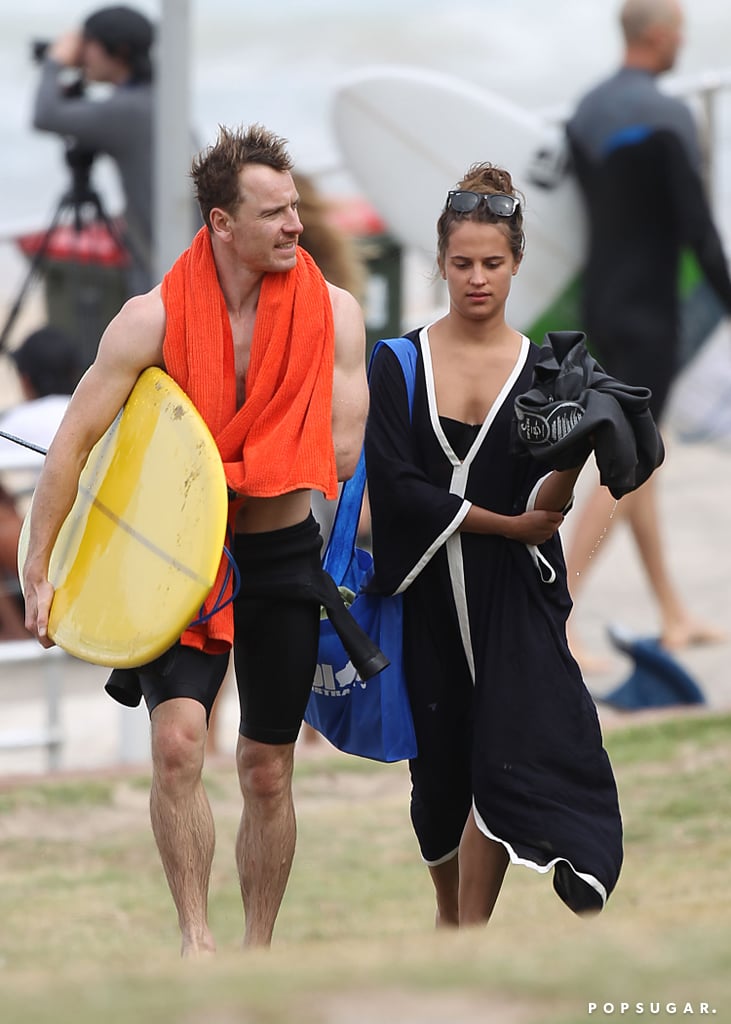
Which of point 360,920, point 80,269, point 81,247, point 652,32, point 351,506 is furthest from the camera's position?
point 81,247

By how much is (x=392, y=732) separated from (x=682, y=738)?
113 inches

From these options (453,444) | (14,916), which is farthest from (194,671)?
(14,916)

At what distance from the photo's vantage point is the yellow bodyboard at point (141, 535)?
358 cm

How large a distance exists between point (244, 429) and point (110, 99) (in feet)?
13.6

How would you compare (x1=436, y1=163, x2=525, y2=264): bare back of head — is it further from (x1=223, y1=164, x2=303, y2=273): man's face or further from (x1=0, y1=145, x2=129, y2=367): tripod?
(x1=0, y1=145, x2=129, y2=367): tripod

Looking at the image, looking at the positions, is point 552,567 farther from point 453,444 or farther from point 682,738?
point 682,738

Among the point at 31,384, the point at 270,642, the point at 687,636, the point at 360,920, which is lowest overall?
the point at 687,636

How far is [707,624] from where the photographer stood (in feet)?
26.4

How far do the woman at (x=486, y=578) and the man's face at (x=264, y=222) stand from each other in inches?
13.2

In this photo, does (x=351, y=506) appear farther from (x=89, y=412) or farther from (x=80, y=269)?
(x=80, y=269)

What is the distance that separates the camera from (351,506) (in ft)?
13.1

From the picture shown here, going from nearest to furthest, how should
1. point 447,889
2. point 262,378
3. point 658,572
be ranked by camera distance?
point 262,378 < point 447,889 < point 658,572

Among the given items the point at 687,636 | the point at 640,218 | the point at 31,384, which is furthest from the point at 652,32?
the point at 31,384

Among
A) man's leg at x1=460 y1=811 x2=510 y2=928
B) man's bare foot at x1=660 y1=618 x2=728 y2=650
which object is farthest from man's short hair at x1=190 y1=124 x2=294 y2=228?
man's bare foot at x1=660 y1=618 x2=728 y2=650
